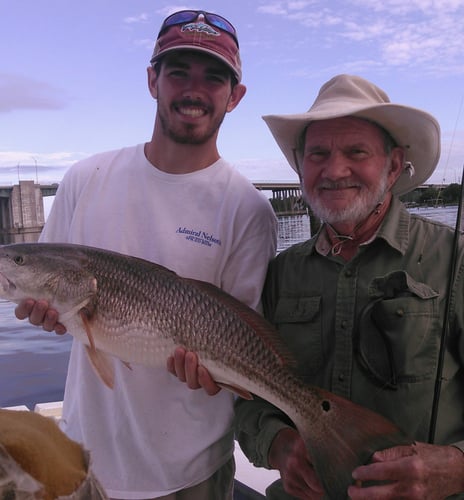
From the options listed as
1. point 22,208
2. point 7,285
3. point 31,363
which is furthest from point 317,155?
point 22,208

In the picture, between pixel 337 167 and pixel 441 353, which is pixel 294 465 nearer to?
pixel 441 353

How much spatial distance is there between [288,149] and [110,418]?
1991 mm

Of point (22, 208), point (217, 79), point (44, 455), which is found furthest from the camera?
point (22, 208)

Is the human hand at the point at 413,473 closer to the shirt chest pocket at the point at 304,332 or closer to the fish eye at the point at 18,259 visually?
the shirt chest pocket at the point at 304,332

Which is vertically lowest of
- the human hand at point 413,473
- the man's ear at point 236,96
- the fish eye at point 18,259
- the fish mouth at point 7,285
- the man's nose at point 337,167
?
the human hand at point 413,473

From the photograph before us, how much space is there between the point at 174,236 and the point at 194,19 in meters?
1.36

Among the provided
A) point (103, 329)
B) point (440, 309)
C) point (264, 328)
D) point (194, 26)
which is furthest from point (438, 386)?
point (194, 26)

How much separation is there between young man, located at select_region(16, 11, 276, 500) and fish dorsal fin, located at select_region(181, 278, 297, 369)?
0.23 meters

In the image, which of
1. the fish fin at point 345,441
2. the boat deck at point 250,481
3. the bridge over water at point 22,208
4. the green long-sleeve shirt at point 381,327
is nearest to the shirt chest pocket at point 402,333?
the green long-sleeve shirt at point 381,327

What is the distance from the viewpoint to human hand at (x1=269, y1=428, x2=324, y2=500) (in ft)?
8.93

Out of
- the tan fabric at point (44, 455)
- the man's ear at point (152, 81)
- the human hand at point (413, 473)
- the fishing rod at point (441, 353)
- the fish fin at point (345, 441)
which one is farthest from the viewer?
the man's ear at point (152, 81)

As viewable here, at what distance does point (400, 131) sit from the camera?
313cm

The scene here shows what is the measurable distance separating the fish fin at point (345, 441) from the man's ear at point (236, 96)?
6.63ft

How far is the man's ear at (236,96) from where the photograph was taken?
3.65 meters
